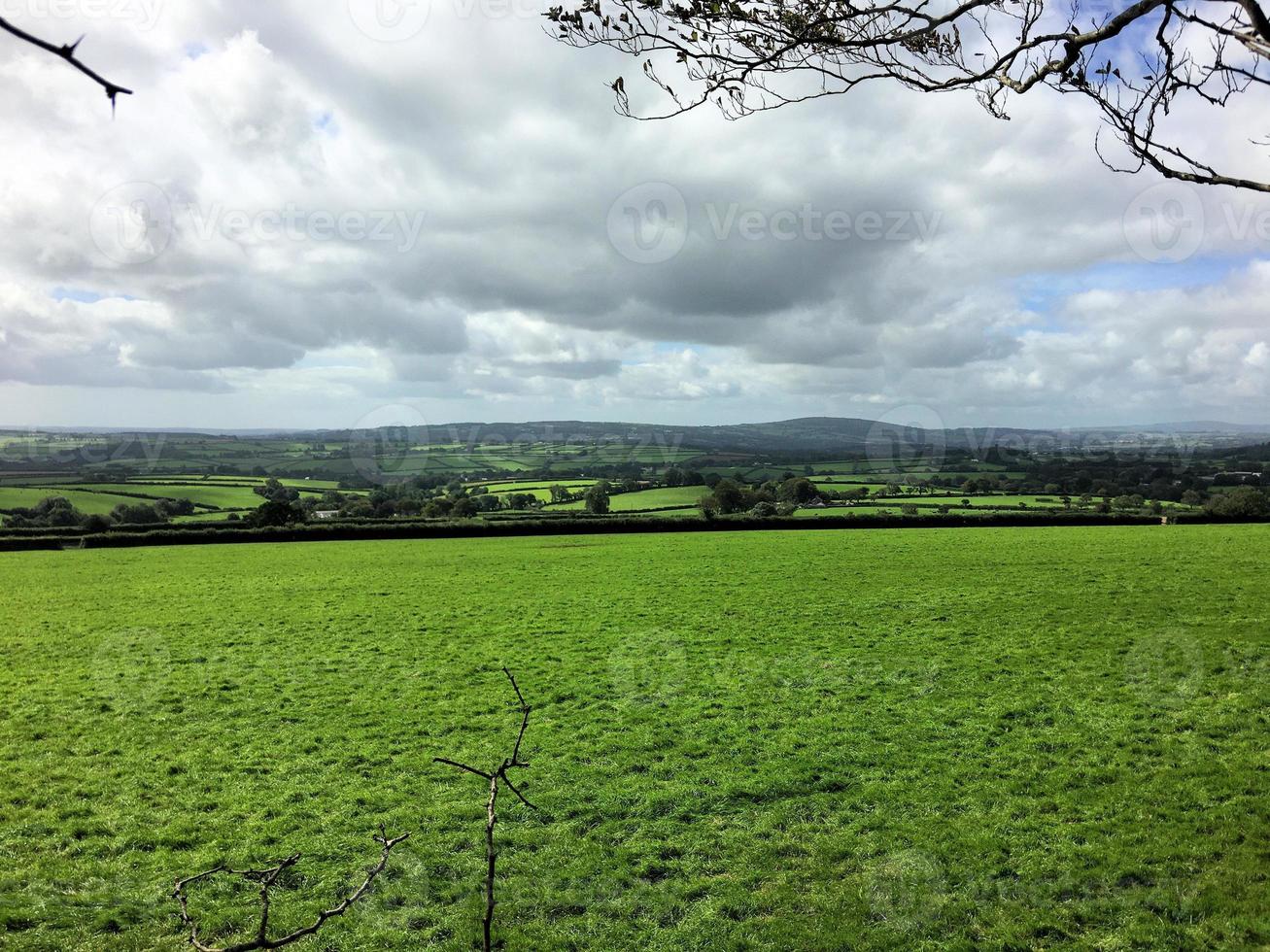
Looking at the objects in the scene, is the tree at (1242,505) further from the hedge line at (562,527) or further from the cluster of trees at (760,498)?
the cluster of trees at (760,498)

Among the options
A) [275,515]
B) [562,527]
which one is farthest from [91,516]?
[562,527]

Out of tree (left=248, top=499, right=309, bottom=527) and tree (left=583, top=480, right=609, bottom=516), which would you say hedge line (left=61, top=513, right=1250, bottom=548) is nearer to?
tree (left=248, top=499, right=309, bottom=527)

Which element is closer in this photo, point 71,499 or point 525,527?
point 525,527

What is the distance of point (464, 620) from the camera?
19.3 meters

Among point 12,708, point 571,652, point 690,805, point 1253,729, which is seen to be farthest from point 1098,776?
point 12,708

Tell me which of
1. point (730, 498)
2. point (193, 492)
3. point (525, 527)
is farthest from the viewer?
point (193, 492)

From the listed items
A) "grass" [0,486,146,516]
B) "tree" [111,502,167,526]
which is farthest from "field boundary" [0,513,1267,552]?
"grass" [0,486,146,516]

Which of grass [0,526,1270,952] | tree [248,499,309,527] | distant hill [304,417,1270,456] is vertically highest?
distant hill [304,417,1270,456]

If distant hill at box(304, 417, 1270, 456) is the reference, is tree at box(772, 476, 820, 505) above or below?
below

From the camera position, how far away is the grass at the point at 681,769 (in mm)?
6082

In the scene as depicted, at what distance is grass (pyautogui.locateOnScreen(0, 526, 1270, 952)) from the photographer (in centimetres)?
608

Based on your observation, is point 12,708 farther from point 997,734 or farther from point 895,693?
point 997,734

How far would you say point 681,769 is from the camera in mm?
8953

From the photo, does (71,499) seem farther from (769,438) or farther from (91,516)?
(769,438)
